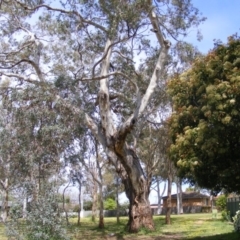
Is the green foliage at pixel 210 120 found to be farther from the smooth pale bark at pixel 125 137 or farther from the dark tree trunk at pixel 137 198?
the dark tree trunk at pixel 137 198

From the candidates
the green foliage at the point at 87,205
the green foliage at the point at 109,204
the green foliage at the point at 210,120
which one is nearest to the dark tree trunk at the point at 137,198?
the green foliage at the point at 210,120

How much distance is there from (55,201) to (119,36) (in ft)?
27.8

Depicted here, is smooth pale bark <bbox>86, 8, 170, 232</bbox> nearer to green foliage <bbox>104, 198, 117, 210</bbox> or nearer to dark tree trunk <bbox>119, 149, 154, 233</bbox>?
dark tree trunk <bbox>119, 149, 154, 233</bbox>

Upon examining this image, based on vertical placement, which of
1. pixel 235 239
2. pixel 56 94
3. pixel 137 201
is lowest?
pixel 235 239

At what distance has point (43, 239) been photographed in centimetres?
1315

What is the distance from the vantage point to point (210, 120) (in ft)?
42.7

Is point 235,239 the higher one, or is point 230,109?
point 230,109

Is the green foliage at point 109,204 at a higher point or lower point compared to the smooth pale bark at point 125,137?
lower

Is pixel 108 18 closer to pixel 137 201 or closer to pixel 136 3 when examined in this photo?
pixel 136 3

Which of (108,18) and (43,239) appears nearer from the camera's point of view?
(43,239)

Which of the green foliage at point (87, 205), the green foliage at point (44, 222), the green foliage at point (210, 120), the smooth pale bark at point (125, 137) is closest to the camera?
the green foliage at point (210, 120)

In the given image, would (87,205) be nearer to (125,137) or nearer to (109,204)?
(109,204)

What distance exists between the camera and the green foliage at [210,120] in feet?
41.8

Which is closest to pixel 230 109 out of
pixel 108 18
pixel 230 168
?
pixel 230 168
